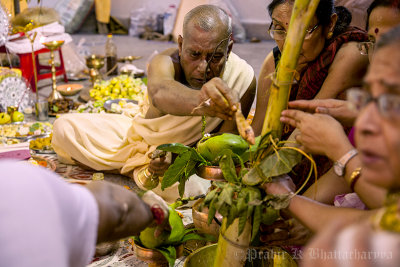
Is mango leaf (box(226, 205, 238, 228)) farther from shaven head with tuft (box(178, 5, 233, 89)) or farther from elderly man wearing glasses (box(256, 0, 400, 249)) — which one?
shaven head with tuft (box(178, 5, 233, 89))

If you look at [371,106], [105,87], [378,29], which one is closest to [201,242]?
[378,29]

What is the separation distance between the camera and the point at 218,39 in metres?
2.32

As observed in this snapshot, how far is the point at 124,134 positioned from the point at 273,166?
2.03 meters

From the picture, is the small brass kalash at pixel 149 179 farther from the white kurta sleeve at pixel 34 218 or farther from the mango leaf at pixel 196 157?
the white kurta sleeve at pixel 34 218

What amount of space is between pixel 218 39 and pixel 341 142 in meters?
1.21

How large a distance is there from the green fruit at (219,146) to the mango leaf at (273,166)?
12.6 inches

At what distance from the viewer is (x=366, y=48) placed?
182 centimetres

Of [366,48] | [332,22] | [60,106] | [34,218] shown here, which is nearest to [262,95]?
[332,22]

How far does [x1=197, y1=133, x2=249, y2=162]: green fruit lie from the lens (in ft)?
5.52

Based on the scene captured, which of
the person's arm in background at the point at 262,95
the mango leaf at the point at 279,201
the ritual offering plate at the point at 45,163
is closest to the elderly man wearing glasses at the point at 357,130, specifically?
the mango leaf at the point at 279,201

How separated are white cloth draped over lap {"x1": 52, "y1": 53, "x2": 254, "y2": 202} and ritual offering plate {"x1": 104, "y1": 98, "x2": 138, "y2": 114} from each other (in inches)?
26.3

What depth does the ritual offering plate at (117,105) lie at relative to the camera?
13.1 feet

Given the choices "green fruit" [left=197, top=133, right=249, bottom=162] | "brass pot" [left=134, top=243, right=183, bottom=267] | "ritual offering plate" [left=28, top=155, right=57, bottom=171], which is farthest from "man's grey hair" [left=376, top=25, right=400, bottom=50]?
"ritual offering plate" [left=28, top=155, right=57, bottom=171]

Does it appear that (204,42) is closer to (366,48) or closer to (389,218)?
(366,48)
